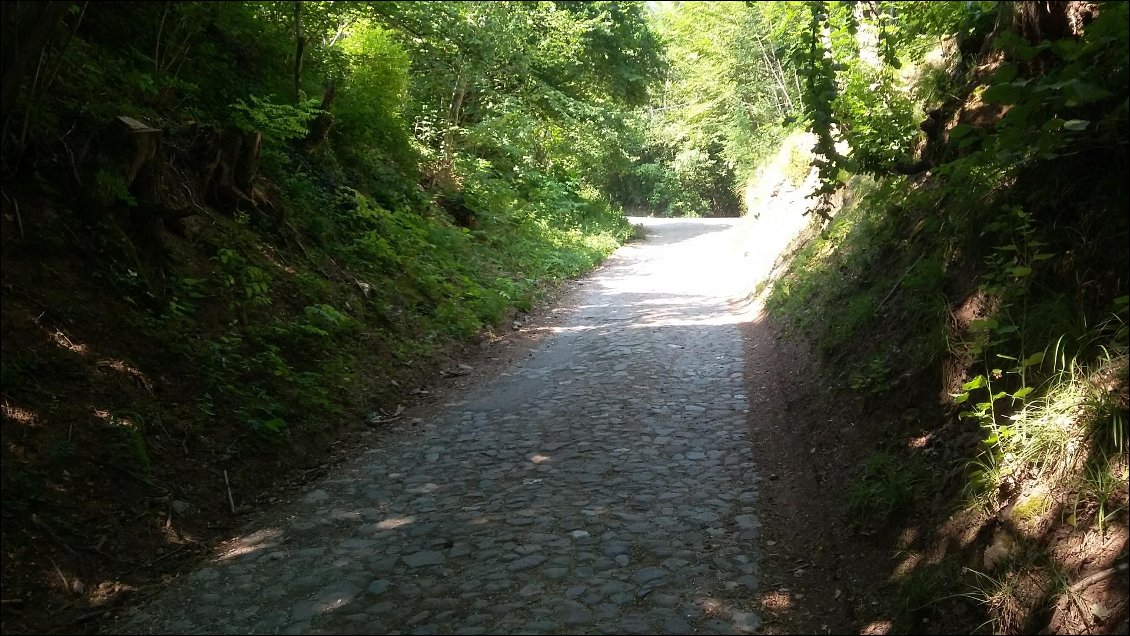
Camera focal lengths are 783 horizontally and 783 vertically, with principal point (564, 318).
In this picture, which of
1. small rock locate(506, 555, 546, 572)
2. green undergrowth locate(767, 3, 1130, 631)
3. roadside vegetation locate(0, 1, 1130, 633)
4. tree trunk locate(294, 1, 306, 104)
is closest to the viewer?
green undergrowth locate(767, 3, 1130, 631)

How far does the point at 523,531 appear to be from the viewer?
5.35m

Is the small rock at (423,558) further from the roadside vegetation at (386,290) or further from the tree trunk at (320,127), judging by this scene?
the tree trunk at (320,127)

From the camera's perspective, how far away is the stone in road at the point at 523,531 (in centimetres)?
433

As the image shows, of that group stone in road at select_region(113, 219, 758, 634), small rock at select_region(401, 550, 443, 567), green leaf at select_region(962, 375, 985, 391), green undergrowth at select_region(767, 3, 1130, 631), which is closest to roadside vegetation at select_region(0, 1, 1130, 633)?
→ green undergrowth at select_region(767, 3, 1130, 631)

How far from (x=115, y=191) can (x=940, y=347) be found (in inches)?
267

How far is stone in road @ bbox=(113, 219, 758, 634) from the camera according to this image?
4332 millimetres

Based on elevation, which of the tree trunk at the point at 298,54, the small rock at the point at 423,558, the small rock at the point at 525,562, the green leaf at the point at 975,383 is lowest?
the small rock at the point at 525,562

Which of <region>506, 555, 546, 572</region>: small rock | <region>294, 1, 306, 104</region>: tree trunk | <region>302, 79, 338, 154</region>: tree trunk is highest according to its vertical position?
<region>294, 1, 306, 104</region>: tree trunk

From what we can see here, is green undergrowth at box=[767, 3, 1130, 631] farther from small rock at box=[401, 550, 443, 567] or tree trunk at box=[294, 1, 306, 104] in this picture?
tree trunk at box=[294, 1, 306, 104]

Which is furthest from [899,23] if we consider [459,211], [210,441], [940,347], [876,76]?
[459,211]

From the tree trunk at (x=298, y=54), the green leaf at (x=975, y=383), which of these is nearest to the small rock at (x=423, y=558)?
the green leaf at (x=975, y=383)

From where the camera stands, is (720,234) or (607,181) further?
(607,181)

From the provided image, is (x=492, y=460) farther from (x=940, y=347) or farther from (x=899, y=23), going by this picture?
(x=899, y=23)

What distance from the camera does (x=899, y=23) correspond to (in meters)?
7.97
